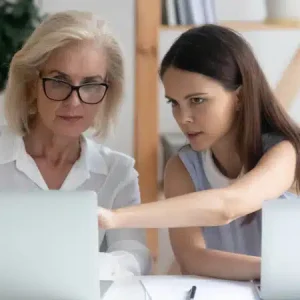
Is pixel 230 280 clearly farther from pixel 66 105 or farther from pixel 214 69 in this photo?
pixel 66 105

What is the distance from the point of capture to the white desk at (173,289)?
3.62ft

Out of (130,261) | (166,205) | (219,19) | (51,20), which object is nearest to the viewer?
(166,205)

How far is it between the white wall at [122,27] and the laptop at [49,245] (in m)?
1.17

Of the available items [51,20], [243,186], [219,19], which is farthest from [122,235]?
[219,19]

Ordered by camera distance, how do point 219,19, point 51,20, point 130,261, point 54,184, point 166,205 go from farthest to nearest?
point 219,19 → point 54,184 → point 51,20 → point 130,261 → point 166,205

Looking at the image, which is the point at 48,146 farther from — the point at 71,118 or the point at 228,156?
the point at 228,156

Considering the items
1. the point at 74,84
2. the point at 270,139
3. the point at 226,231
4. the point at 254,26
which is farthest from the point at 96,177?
the point at 254,26

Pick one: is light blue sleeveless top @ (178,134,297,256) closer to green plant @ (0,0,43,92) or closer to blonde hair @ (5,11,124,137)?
blonde hair @ (5,11,124,137)

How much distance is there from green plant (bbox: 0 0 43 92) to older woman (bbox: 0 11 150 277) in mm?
532

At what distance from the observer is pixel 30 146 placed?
5.26ft

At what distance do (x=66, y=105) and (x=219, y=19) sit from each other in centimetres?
96

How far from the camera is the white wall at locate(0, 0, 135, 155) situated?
215cm

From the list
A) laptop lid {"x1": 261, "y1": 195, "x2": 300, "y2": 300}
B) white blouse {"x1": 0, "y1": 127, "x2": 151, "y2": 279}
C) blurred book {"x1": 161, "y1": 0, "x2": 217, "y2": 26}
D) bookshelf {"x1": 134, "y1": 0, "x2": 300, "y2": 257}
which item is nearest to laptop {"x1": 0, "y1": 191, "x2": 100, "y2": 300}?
laptop lid {"x1": 261, "y1": 195, "x2": 300, "y2": 300}

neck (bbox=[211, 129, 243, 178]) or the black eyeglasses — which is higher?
the black eyeglasses
